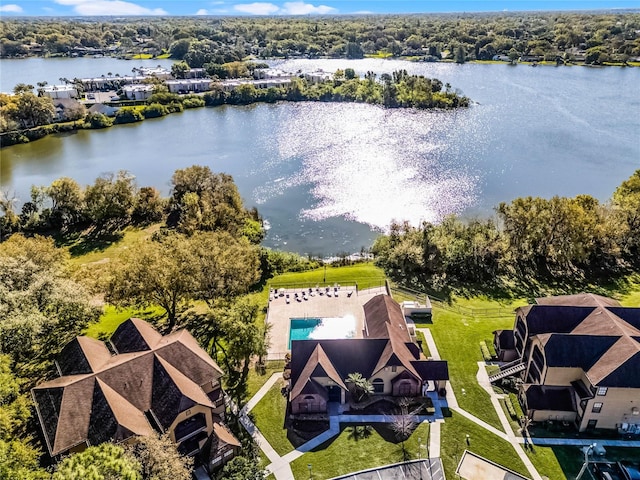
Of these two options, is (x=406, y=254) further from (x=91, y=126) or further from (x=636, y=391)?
(x=91, y=126)

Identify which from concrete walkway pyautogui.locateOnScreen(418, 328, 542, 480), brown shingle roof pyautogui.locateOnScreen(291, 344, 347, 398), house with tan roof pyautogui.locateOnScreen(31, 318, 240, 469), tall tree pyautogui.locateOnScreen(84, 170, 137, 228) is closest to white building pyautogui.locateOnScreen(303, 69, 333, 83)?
tall tree pyautogui.locateOnScreen(84, 170, 137, 228)

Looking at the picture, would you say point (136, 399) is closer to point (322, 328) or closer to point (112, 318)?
point (322, 328)

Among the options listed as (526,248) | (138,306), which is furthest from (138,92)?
(526,248)

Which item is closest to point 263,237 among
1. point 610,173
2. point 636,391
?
point 636,391

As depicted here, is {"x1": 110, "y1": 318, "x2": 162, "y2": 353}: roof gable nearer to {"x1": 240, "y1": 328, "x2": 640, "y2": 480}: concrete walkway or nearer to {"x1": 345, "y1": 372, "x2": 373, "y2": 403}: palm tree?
{"x1": 240, "y1": 328, "x2": 640, "y2": 480}: concrete walkway

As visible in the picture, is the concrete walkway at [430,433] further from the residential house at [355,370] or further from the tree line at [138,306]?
the residential house at [355,370]

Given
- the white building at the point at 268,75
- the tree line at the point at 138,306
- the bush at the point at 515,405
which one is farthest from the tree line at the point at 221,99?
the bush at the point at 515,405
